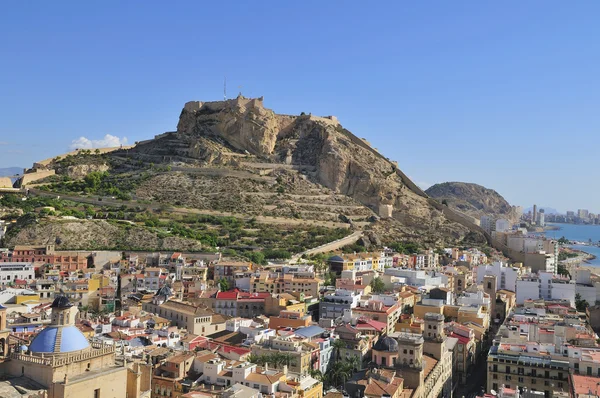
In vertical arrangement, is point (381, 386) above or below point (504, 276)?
below

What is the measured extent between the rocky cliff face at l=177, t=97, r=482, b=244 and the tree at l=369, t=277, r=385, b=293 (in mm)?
27709

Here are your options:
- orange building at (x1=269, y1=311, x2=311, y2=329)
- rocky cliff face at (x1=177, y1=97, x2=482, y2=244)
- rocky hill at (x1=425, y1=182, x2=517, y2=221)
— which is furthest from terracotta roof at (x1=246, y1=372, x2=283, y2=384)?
rocky hill at (x1=425, y1=182, x2=517, y2=221)

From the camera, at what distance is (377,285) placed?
36.1m

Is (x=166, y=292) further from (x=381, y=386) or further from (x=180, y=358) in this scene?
(x=381, y=386)

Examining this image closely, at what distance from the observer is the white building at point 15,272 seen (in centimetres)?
3303

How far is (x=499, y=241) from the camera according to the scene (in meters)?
62.8

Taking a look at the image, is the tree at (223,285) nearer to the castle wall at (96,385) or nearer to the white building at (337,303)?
the white building at (337,303)

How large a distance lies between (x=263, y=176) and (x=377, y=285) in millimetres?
29356

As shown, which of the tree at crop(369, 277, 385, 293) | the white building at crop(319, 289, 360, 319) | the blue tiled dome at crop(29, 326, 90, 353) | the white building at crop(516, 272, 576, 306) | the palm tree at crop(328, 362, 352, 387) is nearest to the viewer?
the blue tiled dome at crop(29, 326, 90, 353)

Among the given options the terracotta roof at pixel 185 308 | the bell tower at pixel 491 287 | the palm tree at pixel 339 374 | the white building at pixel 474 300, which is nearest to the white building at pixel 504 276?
the bell tower at pixel 491 287

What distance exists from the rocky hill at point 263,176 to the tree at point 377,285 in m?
17.8

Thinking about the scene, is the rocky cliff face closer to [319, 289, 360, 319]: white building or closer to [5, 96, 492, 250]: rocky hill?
[5, 96, 492, 250]: rocky hill

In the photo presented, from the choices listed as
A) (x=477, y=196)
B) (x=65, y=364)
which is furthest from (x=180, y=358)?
(x=477, y=196)

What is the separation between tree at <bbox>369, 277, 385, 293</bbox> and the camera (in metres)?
35.8
